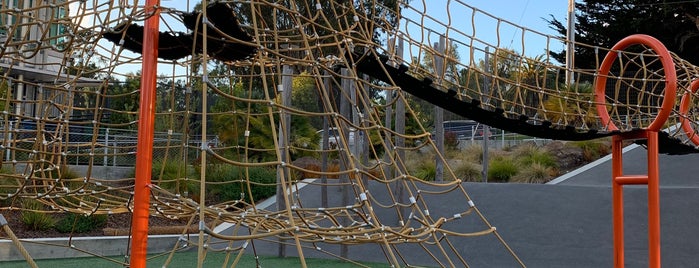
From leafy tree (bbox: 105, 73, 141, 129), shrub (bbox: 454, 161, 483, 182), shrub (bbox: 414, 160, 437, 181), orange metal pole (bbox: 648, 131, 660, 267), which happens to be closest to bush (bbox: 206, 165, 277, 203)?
shrub (bbox: 414, 160, 437, 181)

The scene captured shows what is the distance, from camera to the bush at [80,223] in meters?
7.72

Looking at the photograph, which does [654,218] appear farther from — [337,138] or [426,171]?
[426,171]

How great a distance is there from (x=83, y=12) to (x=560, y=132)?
2.89 m

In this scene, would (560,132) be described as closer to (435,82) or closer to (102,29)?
(435,82)

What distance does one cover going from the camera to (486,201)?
292 inches

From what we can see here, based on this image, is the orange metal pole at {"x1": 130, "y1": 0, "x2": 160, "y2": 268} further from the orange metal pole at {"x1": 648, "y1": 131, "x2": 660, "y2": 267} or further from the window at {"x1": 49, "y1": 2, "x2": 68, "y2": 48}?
the orange metal pole at {"x1": 648, "y1": 131, "x2": 660, "y2": 267}

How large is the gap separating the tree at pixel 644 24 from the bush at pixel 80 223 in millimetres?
12490

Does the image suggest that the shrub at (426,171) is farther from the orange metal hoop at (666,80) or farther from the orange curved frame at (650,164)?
the orange curved frame at (650,164)

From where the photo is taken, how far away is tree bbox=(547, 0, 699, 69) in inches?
673

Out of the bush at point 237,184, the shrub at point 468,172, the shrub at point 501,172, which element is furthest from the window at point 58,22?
the shrub at point 501,172

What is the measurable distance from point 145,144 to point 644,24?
1761 cm

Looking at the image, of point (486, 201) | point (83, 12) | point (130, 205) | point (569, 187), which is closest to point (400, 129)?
point (486, 201)

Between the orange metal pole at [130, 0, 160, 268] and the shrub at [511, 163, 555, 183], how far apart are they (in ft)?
25.0

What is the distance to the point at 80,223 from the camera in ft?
25.6
